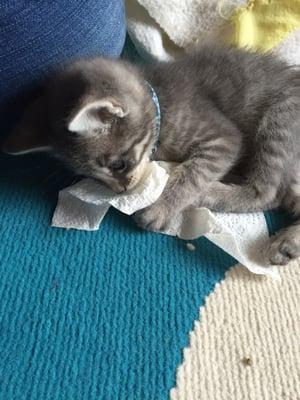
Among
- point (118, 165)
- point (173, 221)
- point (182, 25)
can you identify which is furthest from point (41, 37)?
point (182, 25)

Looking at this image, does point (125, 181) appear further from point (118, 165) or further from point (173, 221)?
point (173, 221)

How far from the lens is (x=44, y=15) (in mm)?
1238

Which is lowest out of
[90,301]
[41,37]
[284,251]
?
[90,301]

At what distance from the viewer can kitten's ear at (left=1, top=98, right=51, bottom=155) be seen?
129 centimetres

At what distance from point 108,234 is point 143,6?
2.90 feet

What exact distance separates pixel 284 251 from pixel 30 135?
701 millimetres

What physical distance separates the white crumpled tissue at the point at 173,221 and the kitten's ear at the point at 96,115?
0.21 m

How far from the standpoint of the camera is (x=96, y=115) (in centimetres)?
120

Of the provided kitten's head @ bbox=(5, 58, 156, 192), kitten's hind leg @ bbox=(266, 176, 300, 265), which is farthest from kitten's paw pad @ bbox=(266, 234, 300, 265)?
kitten's head @ bbox=(5, 58, 156, 192)

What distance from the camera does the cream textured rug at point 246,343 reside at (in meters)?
1.07

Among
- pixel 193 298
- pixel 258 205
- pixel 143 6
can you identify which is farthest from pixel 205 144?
pixel 143 6

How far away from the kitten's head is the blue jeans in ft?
0.23

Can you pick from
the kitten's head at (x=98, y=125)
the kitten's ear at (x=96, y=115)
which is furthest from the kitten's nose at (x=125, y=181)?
the kitten's ear at (x=96, y=115)

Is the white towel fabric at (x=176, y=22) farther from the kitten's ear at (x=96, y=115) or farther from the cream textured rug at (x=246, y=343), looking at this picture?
the cream textured rug at (x=246, y=343)
